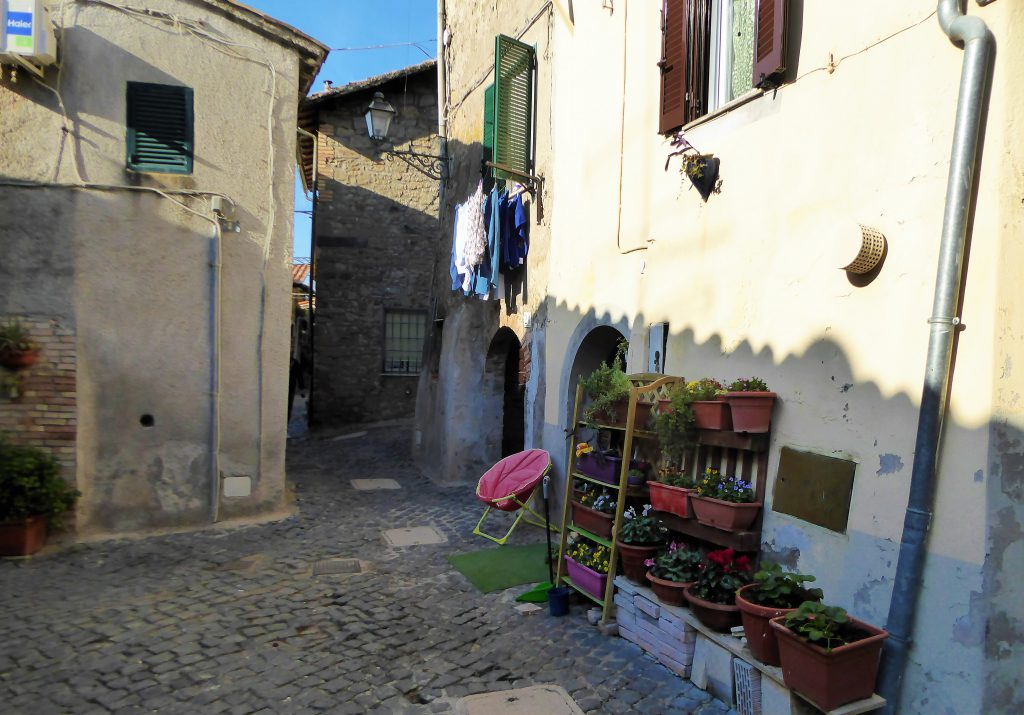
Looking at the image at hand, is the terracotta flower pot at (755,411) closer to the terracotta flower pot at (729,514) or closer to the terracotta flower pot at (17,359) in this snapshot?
the terracotta flower pot at (729,514)

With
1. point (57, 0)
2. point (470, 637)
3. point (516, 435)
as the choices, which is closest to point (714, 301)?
point (470, 637)

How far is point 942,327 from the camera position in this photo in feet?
10.6

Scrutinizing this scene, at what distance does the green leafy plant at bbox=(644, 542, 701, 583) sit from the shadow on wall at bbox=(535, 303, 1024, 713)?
47 cm

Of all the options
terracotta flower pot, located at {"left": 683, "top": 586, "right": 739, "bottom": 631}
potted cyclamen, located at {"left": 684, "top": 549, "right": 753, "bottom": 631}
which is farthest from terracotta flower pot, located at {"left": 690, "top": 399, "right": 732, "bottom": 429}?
terracotta flower pot, located at {"left": 683, "top": 586, "right": 739, "bottom": 631}

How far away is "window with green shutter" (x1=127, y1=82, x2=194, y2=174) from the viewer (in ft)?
24.1

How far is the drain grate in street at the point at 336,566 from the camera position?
247 inches

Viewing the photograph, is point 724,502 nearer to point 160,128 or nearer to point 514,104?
point 514,104

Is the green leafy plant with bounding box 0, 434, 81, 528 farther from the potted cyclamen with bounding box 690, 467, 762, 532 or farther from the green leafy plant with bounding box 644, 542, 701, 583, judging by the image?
the potted cyclamen with bounding box 690, 467, 762, 532

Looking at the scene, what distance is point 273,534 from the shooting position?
24.4 feet

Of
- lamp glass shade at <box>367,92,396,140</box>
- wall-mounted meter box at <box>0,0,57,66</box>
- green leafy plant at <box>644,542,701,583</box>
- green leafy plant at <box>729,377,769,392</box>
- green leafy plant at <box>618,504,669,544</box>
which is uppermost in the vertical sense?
lamp glass shade at <box>367,92,396,140</box>

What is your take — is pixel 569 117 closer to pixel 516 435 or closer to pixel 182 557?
pixel 516 435

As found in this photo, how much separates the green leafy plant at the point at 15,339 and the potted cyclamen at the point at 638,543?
20.0 feet

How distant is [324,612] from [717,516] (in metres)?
3.13

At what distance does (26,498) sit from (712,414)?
21.0 feet
